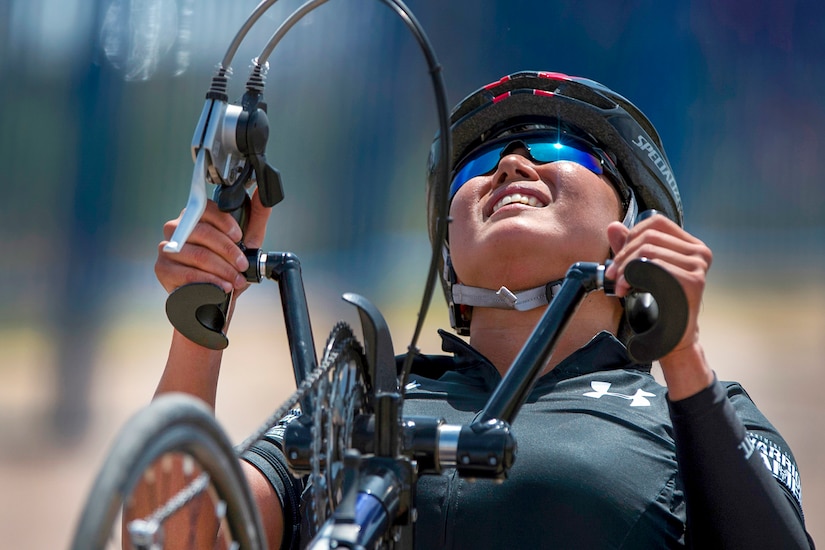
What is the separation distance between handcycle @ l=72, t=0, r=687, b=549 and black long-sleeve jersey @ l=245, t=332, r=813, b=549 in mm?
238

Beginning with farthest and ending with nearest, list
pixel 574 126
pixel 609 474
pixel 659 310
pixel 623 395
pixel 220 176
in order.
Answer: pixel 574 126 < pixel 623 395 < pixel 609 474 < pixel 220 176 < pixel 659 310

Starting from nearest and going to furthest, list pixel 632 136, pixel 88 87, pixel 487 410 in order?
pixel 487 410 → pixel 632 136 → pixel 88 87

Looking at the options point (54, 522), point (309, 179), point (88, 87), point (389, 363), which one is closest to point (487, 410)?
point (389, 363)

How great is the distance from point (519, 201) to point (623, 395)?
0.48 meters

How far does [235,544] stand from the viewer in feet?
3.07

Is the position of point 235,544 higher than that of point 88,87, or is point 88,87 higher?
point 88,87

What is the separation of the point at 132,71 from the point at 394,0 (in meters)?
5.85

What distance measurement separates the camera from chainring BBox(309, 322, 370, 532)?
1.17 m

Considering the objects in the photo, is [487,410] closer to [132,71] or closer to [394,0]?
[394,0]

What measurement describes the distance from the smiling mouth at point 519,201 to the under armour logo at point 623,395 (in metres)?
0.41

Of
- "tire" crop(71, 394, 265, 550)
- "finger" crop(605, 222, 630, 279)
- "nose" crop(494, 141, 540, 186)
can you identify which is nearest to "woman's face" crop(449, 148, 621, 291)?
"nose" crop(494, 141, 540, 186)

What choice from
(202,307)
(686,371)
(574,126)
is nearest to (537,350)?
(686,371)

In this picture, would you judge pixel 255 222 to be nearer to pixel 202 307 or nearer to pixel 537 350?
pixel 202 307

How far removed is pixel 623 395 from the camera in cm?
193
